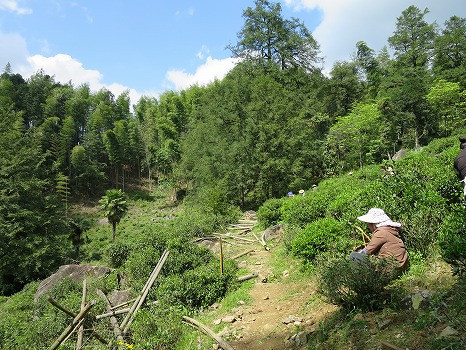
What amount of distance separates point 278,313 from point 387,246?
2.62 metres

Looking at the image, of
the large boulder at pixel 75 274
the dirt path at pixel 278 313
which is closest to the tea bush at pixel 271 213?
the dirt path at pixel 278 313

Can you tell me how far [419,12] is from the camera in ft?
125

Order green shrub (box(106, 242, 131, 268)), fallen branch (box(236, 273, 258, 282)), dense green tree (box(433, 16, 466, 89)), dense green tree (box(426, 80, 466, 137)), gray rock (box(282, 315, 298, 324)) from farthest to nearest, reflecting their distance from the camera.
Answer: dense green tree (box(433, 16, 466, 89)) → dense green tree (box(426, 80, 466, 137)) → green shrub (box(106, 242, 131, 268)) → fallen branch (box(236, 273, 258, 282)) → gray rock (box(282, 315, 298, 324))

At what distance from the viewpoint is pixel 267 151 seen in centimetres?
2439

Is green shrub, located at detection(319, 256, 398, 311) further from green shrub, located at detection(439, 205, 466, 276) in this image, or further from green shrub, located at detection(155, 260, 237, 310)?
green shrub, located at detection(155, 260, 237, 310)

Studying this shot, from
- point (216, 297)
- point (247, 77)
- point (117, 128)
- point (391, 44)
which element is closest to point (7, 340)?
point (216, 297)

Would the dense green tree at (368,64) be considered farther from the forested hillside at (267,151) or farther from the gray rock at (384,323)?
the gray rock at (384,323)

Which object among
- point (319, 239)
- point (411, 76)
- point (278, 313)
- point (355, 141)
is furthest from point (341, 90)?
point (278, 313)

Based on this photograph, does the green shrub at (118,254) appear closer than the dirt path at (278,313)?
No

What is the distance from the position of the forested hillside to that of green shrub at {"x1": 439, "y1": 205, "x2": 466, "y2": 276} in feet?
3.27

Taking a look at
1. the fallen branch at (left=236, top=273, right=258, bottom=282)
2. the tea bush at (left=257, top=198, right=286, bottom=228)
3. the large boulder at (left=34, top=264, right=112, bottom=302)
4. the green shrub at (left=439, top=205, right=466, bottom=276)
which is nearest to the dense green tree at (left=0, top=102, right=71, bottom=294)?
the large boulder at (left=34, top=264, right=112, bottom=302)

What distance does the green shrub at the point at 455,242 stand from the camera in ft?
12.9

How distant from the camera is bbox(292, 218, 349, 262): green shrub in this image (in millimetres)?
7070

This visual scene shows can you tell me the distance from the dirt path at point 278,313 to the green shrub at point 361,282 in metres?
0.81
